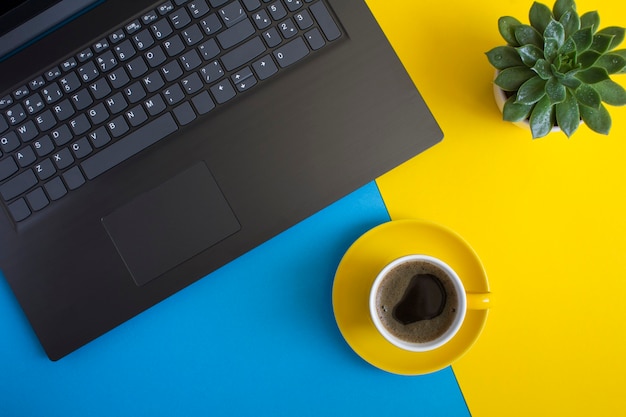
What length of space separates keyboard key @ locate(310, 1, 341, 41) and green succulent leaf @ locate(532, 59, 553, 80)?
25 centimetres

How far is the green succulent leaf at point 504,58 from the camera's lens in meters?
0.67

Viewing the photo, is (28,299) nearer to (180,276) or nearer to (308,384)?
(180,276)

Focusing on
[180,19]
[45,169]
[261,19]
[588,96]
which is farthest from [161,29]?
[588,96]

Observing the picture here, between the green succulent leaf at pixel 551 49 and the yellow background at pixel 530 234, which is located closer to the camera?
the green succulent leaf at pixel 551 49

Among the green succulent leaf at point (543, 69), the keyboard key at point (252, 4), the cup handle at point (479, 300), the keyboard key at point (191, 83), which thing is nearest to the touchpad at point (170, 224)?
the keyboard key at point (191, 83)

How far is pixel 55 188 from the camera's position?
69 centimetres

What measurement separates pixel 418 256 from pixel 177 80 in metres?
0.39

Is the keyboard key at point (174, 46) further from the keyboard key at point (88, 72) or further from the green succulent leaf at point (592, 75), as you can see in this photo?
the green succulent leaf at point (592, 75)

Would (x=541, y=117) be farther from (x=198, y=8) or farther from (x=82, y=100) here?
(x=82, y=100)

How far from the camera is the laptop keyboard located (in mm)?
687

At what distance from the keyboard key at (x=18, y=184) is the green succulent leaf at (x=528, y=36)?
654 millimetres

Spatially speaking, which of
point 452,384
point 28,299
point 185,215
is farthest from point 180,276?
point 452,384

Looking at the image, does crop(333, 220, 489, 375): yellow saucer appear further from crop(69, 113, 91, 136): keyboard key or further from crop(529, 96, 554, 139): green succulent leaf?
crop(69, 113, 91, 136): keyboard key

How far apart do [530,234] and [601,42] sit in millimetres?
276
